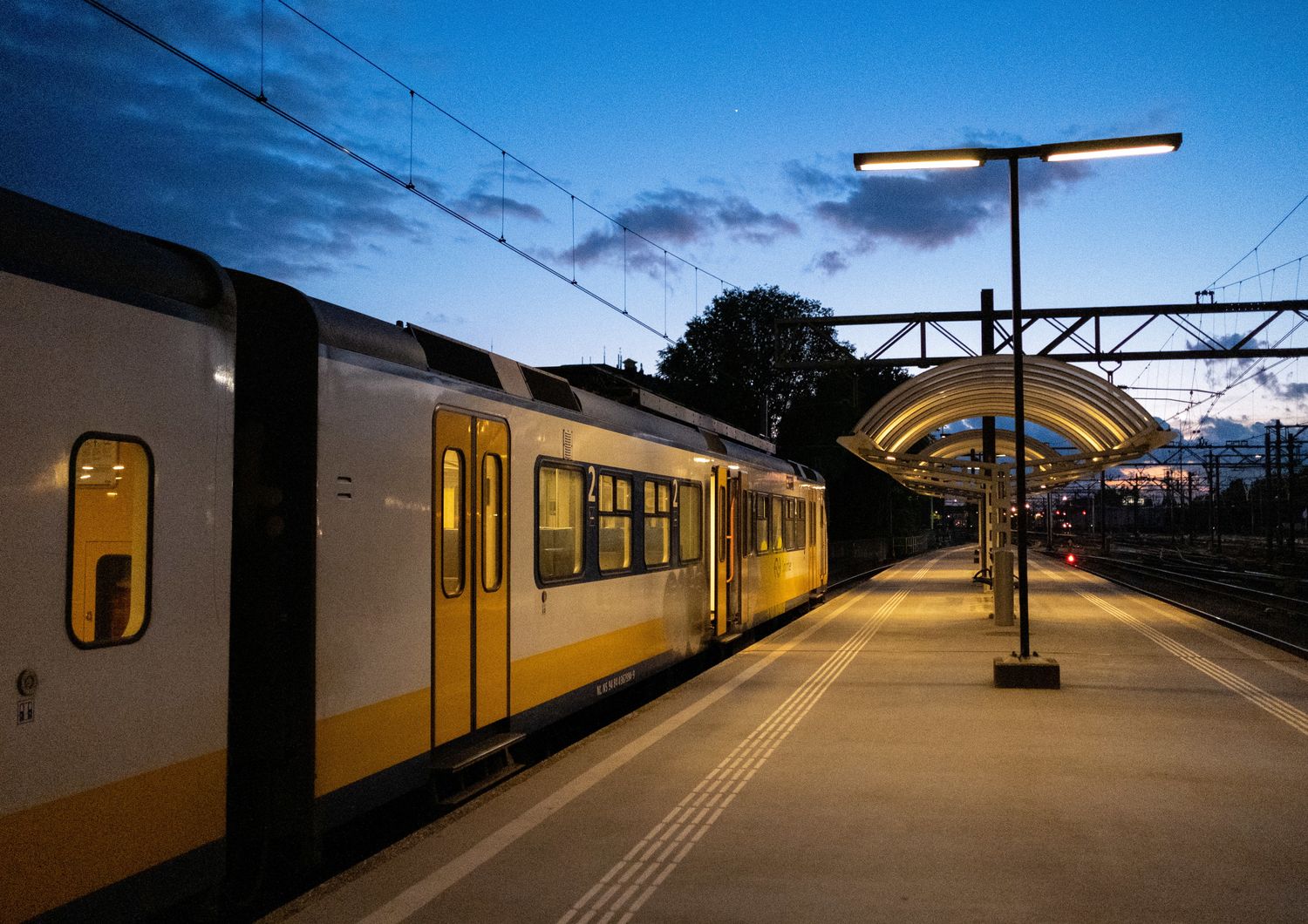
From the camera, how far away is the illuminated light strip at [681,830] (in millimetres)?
5555

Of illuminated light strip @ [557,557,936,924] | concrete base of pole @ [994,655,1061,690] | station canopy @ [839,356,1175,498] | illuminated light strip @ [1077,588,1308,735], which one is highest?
station canopy @ [839,356,1175,498]

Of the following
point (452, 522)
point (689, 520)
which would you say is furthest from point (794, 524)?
point (452, 522)

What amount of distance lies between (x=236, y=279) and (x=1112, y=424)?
18608mm

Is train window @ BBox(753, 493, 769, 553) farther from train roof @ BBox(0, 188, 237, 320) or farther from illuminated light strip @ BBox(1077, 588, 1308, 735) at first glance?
train roof @ BBox(0, 188, 237, 320)

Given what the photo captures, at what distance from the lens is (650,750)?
9.16m

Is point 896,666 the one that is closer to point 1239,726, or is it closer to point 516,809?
point 1239,726

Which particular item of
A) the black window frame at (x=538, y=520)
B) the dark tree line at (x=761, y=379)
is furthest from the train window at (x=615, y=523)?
the dark tree line at (x=761, y=379)

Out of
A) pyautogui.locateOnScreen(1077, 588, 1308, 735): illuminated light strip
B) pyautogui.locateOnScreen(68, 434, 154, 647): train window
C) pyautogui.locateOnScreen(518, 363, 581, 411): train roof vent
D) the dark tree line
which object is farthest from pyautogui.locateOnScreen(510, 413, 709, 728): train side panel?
the dark tree line

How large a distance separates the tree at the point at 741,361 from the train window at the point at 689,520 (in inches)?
1868

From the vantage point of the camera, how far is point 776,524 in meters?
19.4

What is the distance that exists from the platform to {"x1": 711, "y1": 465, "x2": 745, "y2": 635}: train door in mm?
2171

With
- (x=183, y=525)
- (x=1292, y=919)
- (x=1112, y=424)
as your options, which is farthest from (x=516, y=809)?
(x=1112, y=424)

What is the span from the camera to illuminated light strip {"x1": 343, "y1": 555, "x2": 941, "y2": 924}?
5500mm

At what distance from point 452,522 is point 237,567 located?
1.98 metres
